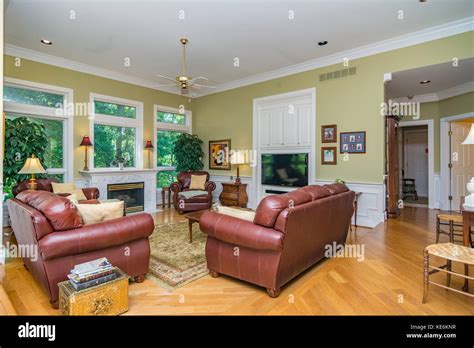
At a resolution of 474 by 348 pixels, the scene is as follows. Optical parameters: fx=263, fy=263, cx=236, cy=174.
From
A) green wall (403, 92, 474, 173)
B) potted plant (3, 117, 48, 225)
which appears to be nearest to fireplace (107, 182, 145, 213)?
potted plant (3, 117, 48, 225)

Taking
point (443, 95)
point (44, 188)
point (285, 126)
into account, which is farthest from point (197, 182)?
point (443, 95)

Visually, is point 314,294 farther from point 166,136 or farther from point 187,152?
point 166,136

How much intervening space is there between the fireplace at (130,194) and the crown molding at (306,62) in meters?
2.52

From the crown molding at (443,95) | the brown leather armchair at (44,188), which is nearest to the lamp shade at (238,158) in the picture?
the brown leather armchair at (44,188)

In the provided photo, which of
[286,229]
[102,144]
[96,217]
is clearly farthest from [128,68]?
[286,229]

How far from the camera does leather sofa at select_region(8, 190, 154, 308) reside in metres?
2.12

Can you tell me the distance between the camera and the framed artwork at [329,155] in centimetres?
529

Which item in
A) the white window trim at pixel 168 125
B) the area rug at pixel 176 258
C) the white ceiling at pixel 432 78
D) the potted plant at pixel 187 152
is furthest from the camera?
the potted plant at pixel 187 152

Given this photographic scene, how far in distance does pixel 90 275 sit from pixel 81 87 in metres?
5.02

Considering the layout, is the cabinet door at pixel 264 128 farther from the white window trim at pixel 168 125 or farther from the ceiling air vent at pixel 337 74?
the white window trim at pixel 168 125

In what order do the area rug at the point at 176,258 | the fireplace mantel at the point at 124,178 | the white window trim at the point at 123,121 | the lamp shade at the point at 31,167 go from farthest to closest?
the white window trim at the point at 123,121
the fireplace mantel at the point at 124,178
the lamp shade at the point at 31,167
the area rug at the point at 176,258

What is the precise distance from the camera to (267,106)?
6.41 metres

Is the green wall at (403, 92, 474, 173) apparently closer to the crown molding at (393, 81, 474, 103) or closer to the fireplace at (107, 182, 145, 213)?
the crown molding at (393, 81, 474, 103)
